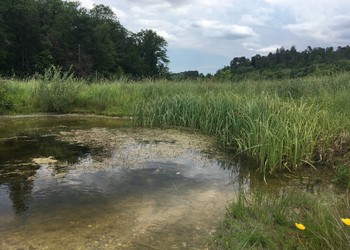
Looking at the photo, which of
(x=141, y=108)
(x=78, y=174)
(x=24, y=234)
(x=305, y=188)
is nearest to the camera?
(x=24, y=234)

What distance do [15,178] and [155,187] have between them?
2214 millimetres

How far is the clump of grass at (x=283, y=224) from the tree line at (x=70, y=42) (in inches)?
968

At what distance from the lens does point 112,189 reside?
16.4 ft

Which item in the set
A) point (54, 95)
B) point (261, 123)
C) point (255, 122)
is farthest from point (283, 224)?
point (54, 95)

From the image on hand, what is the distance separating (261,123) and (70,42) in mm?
48342

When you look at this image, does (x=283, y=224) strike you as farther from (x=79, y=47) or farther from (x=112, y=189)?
(x=79, y=47)

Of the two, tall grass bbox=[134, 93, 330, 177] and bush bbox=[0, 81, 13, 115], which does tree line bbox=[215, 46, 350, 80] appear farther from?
bush bbox=[0, 81, 13, 115]

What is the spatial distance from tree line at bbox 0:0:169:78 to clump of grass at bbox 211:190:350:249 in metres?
24.6

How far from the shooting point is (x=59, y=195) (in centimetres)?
469

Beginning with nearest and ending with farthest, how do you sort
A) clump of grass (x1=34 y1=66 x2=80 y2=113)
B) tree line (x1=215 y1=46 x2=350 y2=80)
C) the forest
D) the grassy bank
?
the grassy bank < clump of grass (x1=34 y1=66 x2=80 y2=113) < tree line (x1=215 y1=46 x2=350 y2=80) < the forest

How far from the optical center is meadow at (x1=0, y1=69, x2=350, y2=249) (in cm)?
330

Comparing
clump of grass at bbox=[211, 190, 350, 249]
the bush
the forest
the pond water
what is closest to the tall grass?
the pond water

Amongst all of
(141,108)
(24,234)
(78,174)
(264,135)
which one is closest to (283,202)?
(264,135)

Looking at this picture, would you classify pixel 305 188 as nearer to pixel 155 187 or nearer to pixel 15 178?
pixel 155 187
